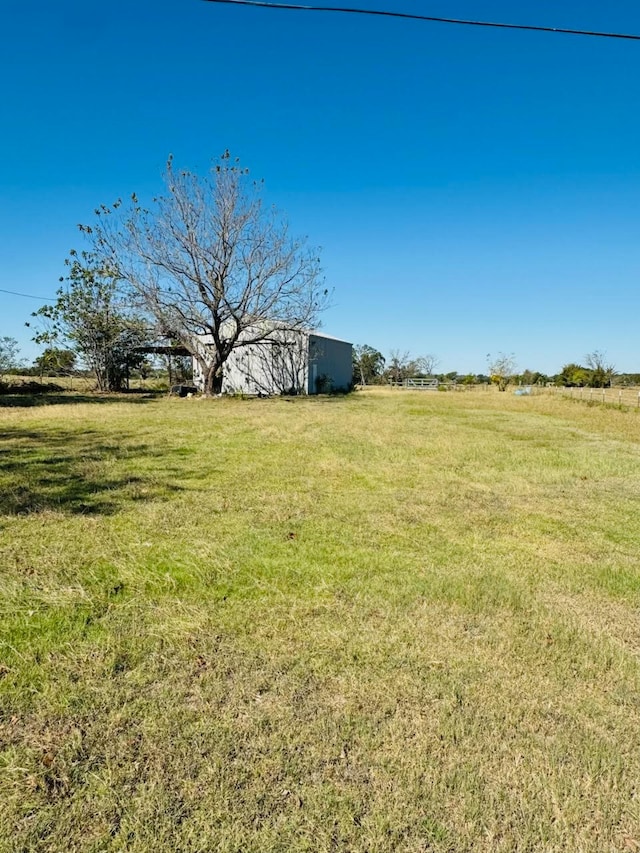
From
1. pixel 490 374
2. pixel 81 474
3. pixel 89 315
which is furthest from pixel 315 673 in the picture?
pixel 490 374

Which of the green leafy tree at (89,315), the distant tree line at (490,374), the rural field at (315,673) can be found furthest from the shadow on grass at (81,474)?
the distant tree line at (490,374)

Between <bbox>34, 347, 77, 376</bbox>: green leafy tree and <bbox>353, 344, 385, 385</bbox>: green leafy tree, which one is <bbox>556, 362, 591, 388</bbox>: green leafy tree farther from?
<bbox>34, 347, 77, 376</bbox>: green leafy tree

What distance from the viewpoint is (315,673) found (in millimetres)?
1882

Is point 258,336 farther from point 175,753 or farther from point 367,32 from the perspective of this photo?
point 175,753

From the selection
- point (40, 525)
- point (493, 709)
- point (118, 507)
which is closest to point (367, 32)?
point (118, 507)

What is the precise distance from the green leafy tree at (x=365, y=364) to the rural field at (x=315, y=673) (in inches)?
1740

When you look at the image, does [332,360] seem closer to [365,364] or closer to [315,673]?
[365,364]

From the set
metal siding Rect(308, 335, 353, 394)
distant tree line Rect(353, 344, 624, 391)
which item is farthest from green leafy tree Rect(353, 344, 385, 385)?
metal siding Rect(308, 335, 353, 394)

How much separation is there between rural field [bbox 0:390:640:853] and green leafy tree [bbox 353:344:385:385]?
145 feet

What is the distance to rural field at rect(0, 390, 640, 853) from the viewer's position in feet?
4.20

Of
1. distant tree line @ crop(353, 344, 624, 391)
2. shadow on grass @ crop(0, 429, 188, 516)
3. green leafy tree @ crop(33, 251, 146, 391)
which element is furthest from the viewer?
distant tree line @ crop(353, 344, 624, 391)

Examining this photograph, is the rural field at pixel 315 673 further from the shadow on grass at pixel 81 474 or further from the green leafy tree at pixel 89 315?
the green leafy tree at pixel 89 315

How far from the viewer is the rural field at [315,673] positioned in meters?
1.28

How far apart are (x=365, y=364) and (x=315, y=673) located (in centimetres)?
4793
